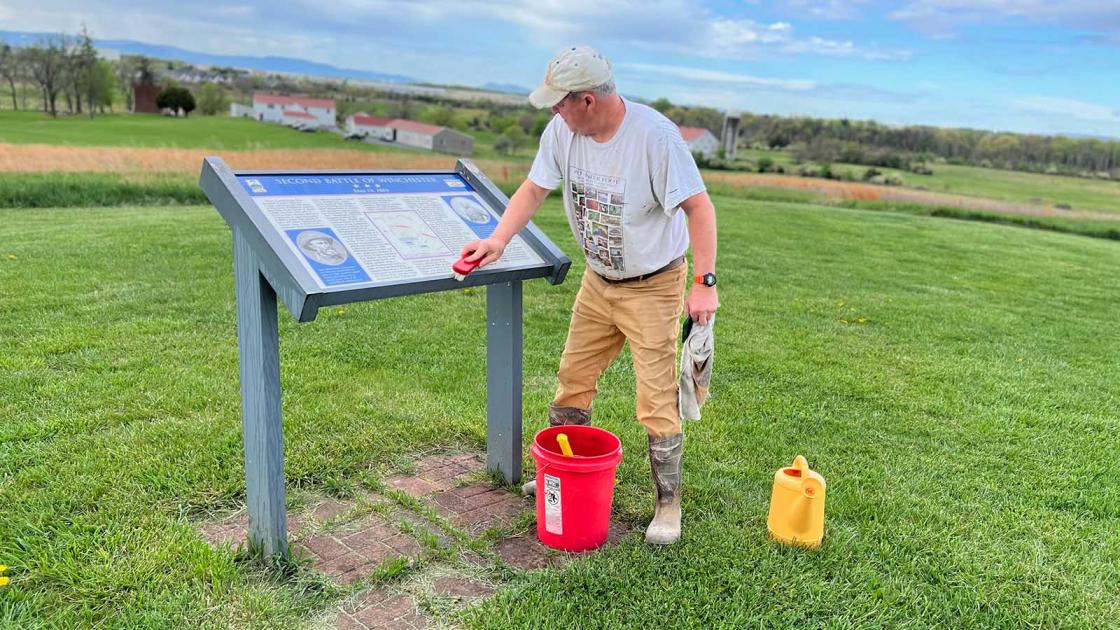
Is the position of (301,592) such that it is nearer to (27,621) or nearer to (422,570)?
(422,570)

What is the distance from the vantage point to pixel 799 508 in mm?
3430

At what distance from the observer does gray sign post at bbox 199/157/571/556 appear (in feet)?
9.37

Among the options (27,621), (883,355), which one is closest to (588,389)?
(27,621)

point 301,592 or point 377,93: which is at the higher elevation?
point 377,93

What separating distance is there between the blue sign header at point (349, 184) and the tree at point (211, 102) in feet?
205

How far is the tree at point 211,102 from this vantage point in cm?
5922

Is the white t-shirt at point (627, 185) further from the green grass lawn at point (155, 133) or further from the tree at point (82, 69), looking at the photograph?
the tree at point (82, 69)

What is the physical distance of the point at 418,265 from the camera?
3.23 meters

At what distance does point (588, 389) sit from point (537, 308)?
3975 millimetres

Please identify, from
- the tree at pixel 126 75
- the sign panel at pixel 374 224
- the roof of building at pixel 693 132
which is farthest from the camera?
the tree at pixel 126 75

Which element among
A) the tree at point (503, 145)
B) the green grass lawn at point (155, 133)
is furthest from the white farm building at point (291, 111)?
the tree at point (503, 145)

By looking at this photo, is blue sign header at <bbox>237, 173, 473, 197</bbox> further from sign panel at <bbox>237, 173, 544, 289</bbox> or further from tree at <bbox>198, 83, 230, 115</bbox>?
tree at <bbox>198, 83, 230, 115</bbox>

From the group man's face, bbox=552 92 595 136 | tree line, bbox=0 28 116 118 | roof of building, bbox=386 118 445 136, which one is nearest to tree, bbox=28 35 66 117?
tree line, bbox=0 28 116 118

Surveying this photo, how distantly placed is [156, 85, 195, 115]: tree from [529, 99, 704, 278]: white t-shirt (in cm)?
5952
